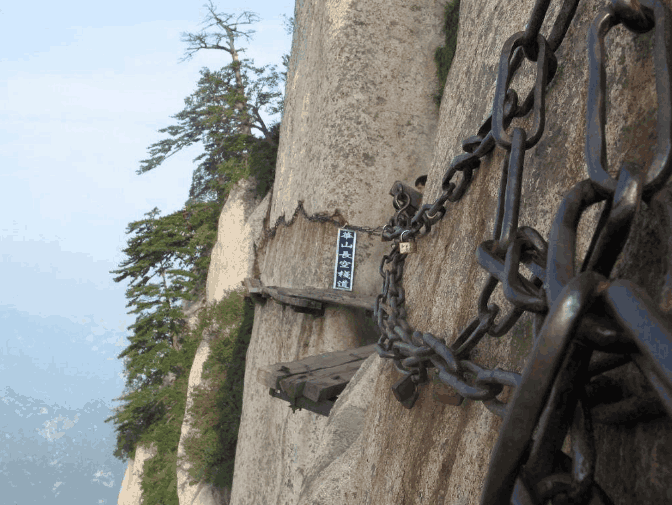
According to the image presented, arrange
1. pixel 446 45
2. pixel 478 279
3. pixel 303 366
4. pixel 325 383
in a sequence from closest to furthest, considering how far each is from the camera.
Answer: pixel 478 279, pixel 325 383, pixel 303 366, pixel 446 45

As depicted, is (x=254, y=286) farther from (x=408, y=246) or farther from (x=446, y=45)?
(x=408, y=246)

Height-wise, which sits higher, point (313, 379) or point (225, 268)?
point (225, 268)

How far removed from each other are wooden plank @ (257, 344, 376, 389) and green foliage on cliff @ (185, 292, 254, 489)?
580 centimetres

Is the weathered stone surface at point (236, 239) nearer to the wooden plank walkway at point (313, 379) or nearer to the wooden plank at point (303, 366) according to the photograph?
the wooden plank at point (303, 366)

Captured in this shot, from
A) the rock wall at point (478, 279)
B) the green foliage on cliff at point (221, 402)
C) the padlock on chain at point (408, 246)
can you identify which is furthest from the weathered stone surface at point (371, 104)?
the padlock on chain at point (408, 246)

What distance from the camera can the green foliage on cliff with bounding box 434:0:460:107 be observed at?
605 cm

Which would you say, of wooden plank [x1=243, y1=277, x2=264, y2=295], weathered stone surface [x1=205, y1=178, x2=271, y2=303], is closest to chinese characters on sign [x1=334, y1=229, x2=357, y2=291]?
wooden plank [x1=243, y1=277, x2=264, y2=295]

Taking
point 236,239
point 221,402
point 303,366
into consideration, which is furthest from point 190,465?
point 303,366

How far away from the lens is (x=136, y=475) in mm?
10781

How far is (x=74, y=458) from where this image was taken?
240 ft

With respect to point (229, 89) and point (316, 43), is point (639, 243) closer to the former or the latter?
point (316, 43)

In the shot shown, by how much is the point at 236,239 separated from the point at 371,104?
5.64m

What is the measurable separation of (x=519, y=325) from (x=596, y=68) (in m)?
0.41

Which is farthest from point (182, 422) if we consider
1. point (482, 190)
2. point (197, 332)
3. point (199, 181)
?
point (482, 190)
